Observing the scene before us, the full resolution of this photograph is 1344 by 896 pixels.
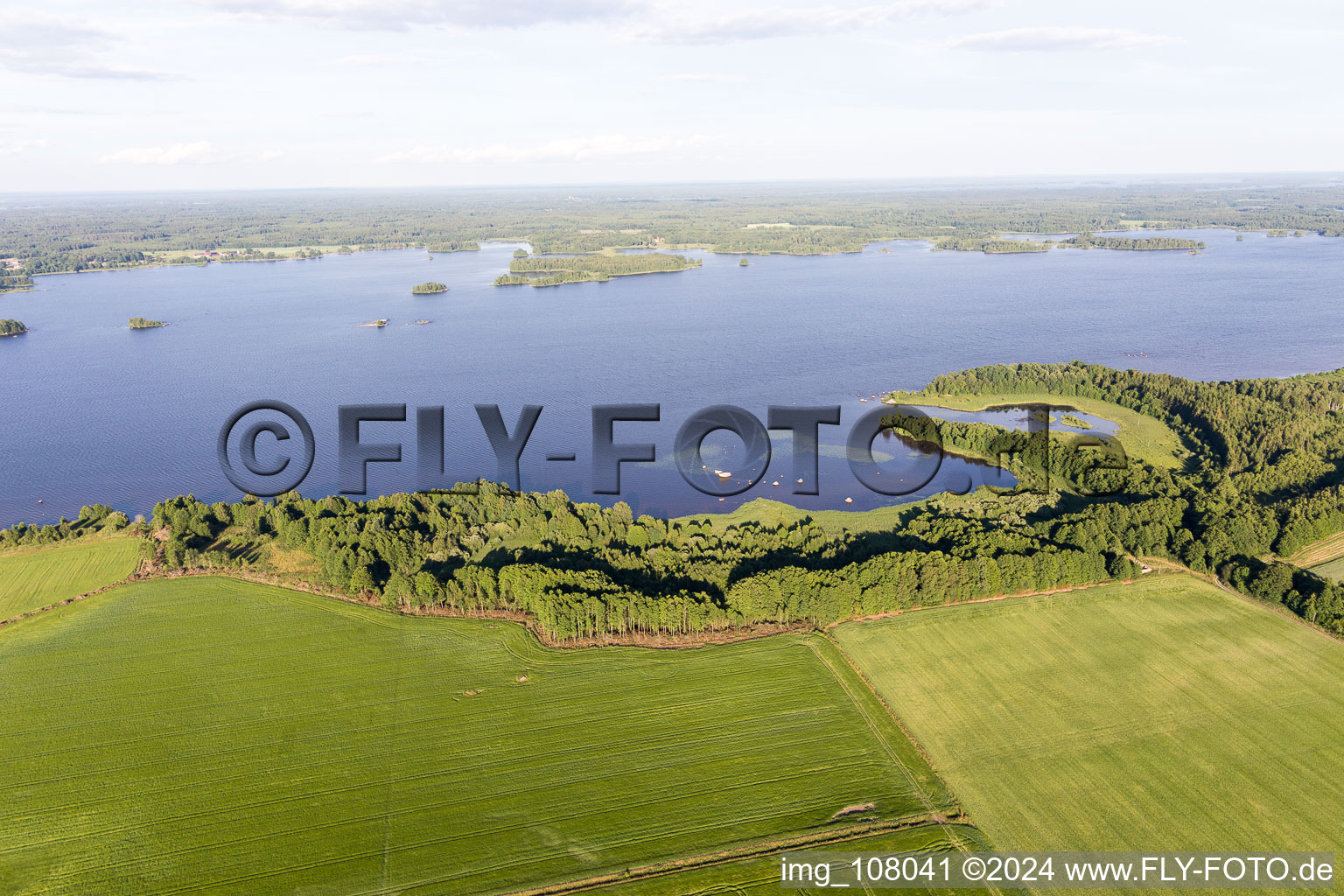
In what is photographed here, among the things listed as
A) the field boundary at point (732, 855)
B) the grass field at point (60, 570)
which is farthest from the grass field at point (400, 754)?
the grass field at point (60, 570)

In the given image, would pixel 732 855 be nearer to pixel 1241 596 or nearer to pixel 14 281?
pixel 1241 596

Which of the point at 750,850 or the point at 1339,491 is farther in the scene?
the point at 1339,491

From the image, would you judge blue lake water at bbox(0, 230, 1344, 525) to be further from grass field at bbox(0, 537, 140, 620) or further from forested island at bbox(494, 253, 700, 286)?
grass field at bbox(0, 537, 140, 620)

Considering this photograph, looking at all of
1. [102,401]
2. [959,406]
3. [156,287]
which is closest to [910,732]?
[959,406]

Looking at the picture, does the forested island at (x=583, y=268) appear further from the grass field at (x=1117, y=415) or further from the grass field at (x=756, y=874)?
the grass field at (x=756, y=874)

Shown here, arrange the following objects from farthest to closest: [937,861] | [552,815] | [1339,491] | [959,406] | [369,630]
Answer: [959,406]
[1339,491]
[369,630]
[552,815]
[937,861]

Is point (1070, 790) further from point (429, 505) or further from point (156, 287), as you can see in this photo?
point (156, 287)

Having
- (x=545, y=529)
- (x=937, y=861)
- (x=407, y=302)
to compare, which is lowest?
(x=937, y=861)
